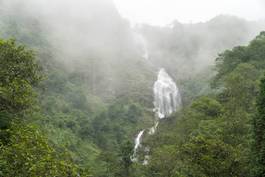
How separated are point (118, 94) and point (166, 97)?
51.7 ft

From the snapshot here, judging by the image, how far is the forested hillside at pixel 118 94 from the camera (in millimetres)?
23469

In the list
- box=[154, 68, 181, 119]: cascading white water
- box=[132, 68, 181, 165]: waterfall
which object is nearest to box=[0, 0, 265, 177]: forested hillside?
box=[132, 68, 181, 165]: waterfall

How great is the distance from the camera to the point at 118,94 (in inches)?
4439

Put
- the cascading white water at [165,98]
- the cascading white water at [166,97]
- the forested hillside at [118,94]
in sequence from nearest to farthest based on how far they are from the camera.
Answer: the forested hillside at [118,94] → the cascading white water at [165,98] → the cascading white water at [166,97]

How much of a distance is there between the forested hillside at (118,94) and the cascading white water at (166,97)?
1988 mm

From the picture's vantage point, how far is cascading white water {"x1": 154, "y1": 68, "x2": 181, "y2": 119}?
99419 millimetres

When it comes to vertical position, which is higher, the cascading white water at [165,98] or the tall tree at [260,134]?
the cascading white water at [165,98]

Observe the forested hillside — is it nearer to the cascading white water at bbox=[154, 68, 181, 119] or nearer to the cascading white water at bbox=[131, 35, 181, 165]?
the cascading white water at bbox=[131, 35, 181, 165]

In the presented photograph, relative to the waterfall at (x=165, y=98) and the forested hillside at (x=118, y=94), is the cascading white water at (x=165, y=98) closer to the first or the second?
the waterfall at (x=165, y=98)

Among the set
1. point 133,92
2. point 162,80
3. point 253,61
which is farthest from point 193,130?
point 162,80

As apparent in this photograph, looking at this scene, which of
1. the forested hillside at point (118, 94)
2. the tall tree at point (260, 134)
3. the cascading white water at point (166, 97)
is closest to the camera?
the tall tree at point (260, 134)

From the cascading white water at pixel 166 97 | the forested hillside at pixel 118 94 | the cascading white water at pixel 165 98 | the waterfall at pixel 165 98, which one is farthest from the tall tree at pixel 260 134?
the cascading white water at pixel 166 97

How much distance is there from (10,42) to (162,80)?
9517cm

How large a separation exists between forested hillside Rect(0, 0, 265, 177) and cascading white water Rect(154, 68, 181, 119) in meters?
1.99
